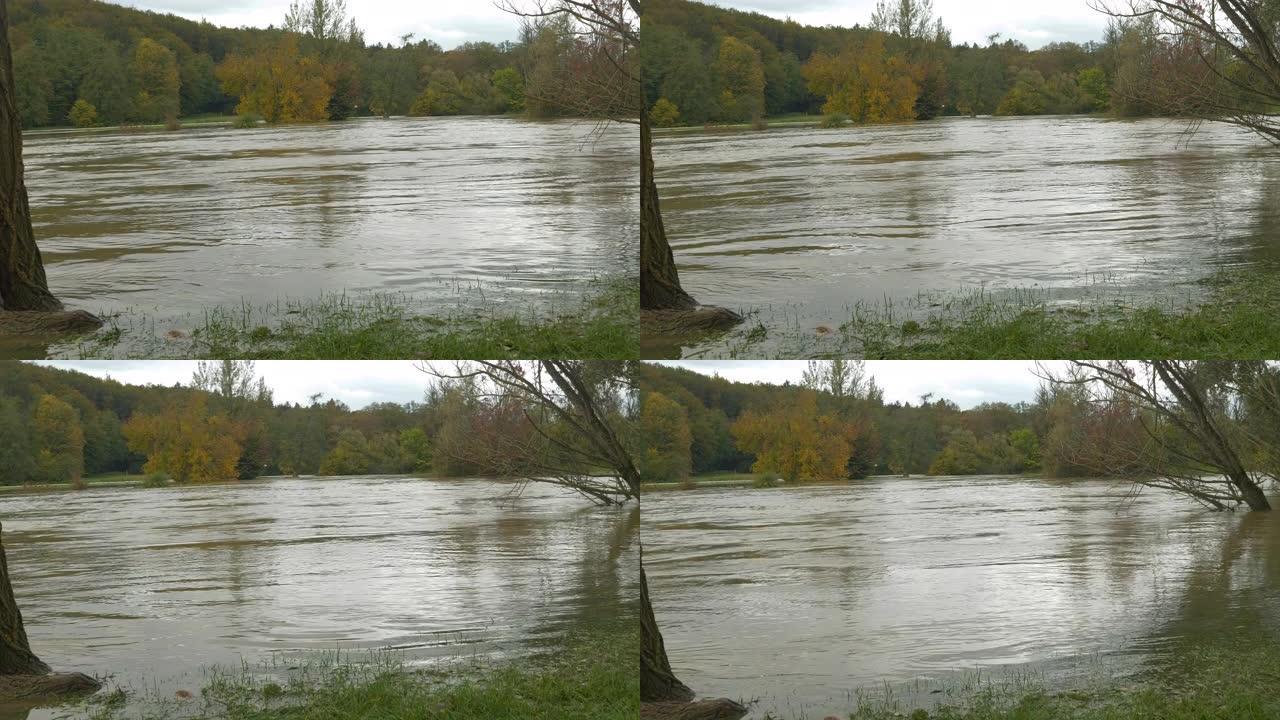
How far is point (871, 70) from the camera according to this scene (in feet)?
102

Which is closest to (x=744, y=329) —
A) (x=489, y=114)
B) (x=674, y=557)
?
(x=674, y=557)

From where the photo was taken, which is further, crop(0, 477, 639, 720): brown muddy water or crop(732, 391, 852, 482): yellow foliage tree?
crop(732, 391, 852, 482): yellow foliage tree

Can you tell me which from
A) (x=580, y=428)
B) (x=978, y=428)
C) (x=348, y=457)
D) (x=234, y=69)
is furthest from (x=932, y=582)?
(x=234, y=69)

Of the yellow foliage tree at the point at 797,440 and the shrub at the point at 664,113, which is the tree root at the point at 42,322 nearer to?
the yellow foliage tree at the point at 797,440

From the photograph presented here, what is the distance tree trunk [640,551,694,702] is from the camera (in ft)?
25.4

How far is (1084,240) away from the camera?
14.9 meters

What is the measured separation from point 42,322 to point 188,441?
5.74 metres

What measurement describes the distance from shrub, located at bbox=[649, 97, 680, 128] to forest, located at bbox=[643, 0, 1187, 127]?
2cm

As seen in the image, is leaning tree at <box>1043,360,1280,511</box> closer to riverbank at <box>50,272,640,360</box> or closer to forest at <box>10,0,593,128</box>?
riverbank at <box>50,272,640,360</box>

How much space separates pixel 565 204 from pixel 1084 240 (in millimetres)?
8760

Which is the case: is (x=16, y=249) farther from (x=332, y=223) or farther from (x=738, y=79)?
(x=738, y=79)

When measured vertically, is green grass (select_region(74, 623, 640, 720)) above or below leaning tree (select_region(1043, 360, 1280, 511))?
below

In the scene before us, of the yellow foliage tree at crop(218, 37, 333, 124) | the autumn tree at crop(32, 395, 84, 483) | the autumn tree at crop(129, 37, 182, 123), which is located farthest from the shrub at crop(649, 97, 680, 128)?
the autumn tree at crop(129, 37, 182, 123)

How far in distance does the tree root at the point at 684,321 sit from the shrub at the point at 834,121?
77.4 feet
